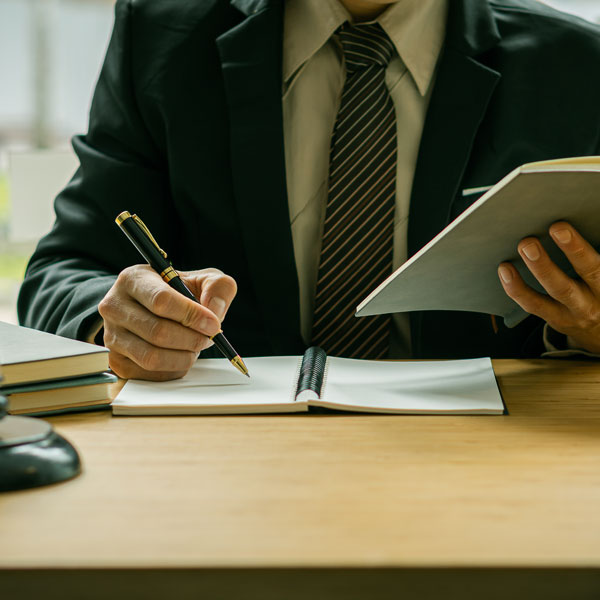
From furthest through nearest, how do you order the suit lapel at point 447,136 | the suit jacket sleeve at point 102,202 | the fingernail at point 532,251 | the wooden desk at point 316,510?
the suit lapel at point 447,136 < the suit jacket sleeve at point 102,202 < the fingernail at point 532,251 < the wooden desk at point 316,510

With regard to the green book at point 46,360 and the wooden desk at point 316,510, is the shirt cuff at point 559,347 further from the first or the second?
the green book at point 46,360

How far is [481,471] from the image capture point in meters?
0.69

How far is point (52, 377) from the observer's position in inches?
34.2

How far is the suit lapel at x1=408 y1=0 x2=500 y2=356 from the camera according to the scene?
4.58 feet

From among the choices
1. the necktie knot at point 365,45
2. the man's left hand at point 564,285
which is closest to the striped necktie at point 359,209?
the necktie knot at point 365,45

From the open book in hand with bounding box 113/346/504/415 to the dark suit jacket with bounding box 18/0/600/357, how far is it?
0.34 m

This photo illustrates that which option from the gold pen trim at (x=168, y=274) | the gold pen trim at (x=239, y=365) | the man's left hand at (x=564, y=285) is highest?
the man's left hand at (x=564, y=285)

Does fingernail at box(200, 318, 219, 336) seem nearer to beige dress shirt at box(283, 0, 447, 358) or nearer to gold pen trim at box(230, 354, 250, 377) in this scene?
gold pen trim at box(230, 354, 250, 377)

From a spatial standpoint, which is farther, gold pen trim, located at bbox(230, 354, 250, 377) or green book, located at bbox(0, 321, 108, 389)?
gold pen trim, located at bbox(230, 354, 250, 377)

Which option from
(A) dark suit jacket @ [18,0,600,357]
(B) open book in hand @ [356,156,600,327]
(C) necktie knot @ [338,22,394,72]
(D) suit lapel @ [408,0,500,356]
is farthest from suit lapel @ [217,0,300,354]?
(B) open book in hand @ [356,156,600,327]

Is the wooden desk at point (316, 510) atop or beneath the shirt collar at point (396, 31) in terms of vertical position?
beneath

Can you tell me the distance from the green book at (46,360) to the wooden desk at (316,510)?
0.18 ft

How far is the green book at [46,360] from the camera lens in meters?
0.85

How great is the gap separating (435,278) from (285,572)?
529 mm
